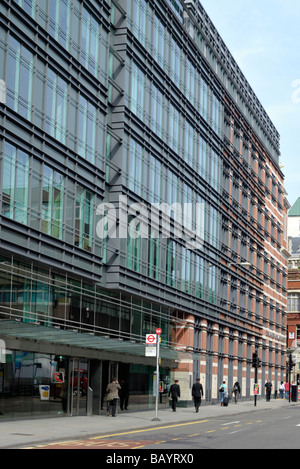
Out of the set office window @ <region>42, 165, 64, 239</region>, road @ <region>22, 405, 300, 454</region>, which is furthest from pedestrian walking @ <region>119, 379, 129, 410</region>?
office window @ <region>42, 165, 64, 239</region>

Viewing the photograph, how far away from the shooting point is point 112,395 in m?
31.0

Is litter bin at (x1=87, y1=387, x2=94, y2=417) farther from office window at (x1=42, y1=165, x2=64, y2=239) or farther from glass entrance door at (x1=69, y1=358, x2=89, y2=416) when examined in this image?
office window at (x1=42, y1=165, x2=64, y2=239)

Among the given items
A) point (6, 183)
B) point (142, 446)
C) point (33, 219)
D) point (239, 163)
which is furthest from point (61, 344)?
point (239, 163)

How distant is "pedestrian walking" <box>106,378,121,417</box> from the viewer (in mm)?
30812

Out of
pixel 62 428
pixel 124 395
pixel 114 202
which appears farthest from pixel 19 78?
pixel 124 395

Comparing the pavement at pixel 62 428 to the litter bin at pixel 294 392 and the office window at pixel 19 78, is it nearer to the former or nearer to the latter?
the office window at pixel 19 78

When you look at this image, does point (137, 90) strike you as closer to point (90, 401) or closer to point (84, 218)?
point (84, 218)

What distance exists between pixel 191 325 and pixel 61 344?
65.6ft

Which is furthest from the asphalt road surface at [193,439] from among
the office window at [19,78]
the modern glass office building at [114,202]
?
the office window at [19,78]

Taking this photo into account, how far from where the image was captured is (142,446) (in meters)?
18.8

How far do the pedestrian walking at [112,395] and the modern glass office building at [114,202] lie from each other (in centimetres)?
108

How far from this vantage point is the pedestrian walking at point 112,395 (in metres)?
Result: 30.8

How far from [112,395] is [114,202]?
9956 millimetres

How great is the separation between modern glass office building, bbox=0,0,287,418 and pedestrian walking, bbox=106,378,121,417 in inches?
42.6
